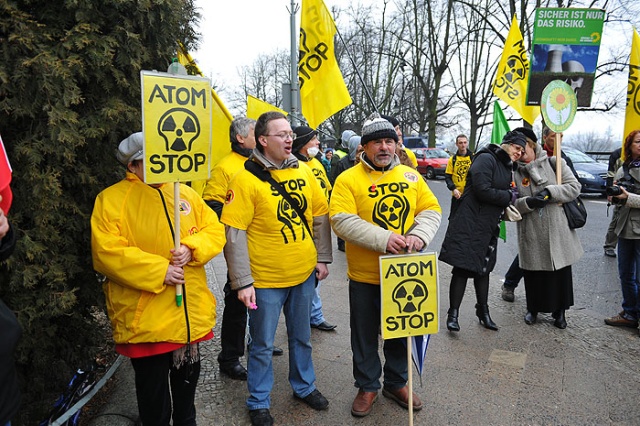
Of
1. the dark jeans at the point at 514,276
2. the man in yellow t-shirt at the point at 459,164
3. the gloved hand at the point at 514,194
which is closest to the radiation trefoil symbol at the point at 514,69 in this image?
the man in yellow t-shirt at the point at 459,164

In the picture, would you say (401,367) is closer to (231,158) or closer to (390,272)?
(390,272)

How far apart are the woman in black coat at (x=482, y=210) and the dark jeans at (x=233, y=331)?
1943 millimetres

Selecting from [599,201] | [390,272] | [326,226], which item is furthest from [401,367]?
[599,201]

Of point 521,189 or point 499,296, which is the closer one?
point 521,189

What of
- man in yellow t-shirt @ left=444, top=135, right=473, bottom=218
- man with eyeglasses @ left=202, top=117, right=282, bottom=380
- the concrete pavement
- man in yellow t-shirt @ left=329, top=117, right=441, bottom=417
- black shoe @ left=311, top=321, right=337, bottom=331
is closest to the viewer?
man in yellow t-shirt @ left=329, top=117, right=441, bottom=417

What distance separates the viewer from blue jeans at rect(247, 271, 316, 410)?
3074 mm

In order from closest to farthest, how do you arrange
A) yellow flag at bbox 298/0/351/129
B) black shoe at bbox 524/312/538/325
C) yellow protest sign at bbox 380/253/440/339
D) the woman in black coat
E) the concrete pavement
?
yellow protest sign at bbox 380/253/440/339 < the concrete pavement < the woman in black coat < black shoe at bbox 524/312/538/325 < yellow flag at bbox 298/0/351/129

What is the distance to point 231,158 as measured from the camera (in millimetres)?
3770

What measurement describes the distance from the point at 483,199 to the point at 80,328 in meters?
3.40

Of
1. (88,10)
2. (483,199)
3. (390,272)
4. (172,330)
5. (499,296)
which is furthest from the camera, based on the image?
(499,296)

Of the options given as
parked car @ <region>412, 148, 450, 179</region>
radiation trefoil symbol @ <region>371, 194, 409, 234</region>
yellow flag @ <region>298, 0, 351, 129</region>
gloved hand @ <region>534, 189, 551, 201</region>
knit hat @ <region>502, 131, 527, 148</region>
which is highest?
yellow flag @ <region>298, 0, 351, 129</region>

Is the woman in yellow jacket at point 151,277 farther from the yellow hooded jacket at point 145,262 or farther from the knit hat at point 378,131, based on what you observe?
the knit hat at point 378,131

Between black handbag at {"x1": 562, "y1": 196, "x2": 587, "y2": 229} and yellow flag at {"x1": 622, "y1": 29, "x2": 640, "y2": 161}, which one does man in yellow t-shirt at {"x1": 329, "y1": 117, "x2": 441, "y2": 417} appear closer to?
black handbag at {"x1": 562, "y1": 196, "x2": 587, "y2": 229}

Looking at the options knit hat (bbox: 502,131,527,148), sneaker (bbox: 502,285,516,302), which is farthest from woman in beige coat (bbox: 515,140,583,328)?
sneaker (bbox: 502,285,516,302)
